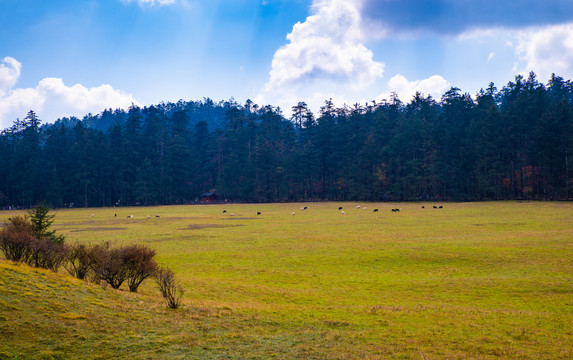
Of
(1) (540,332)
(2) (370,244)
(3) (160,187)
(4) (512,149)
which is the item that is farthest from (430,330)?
(3) (160,187)

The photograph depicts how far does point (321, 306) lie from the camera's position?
15656mm

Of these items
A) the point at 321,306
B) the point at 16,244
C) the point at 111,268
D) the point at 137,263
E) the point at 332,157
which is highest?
the point at 332,157

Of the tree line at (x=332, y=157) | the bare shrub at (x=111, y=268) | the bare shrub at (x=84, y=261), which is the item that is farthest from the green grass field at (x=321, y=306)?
the tree line at (x=332, y=157)

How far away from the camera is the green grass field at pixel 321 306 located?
998 cm

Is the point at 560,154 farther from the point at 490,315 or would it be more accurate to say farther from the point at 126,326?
the point at 126,326

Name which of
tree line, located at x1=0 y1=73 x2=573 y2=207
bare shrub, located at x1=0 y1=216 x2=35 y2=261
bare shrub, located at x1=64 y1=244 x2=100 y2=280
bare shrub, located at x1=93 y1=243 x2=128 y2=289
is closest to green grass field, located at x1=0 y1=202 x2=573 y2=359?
bare shrub, located at x1=93 y1=243 x2=128 y2=289

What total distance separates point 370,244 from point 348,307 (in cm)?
1510

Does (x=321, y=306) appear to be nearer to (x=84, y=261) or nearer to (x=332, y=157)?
(x=84, y=261)

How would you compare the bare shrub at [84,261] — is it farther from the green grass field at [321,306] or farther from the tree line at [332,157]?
the tree line at [332,157]

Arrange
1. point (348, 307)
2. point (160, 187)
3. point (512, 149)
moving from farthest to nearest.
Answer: point (160, 187), point (512, 149), point (348, 307)

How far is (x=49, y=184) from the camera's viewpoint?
10500cm

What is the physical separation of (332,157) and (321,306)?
99.0 metres

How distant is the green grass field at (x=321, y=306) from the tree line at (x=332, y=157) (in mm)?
58381

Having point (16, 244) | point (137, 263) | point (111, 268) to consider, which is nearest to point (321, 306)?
point (137, 263)
